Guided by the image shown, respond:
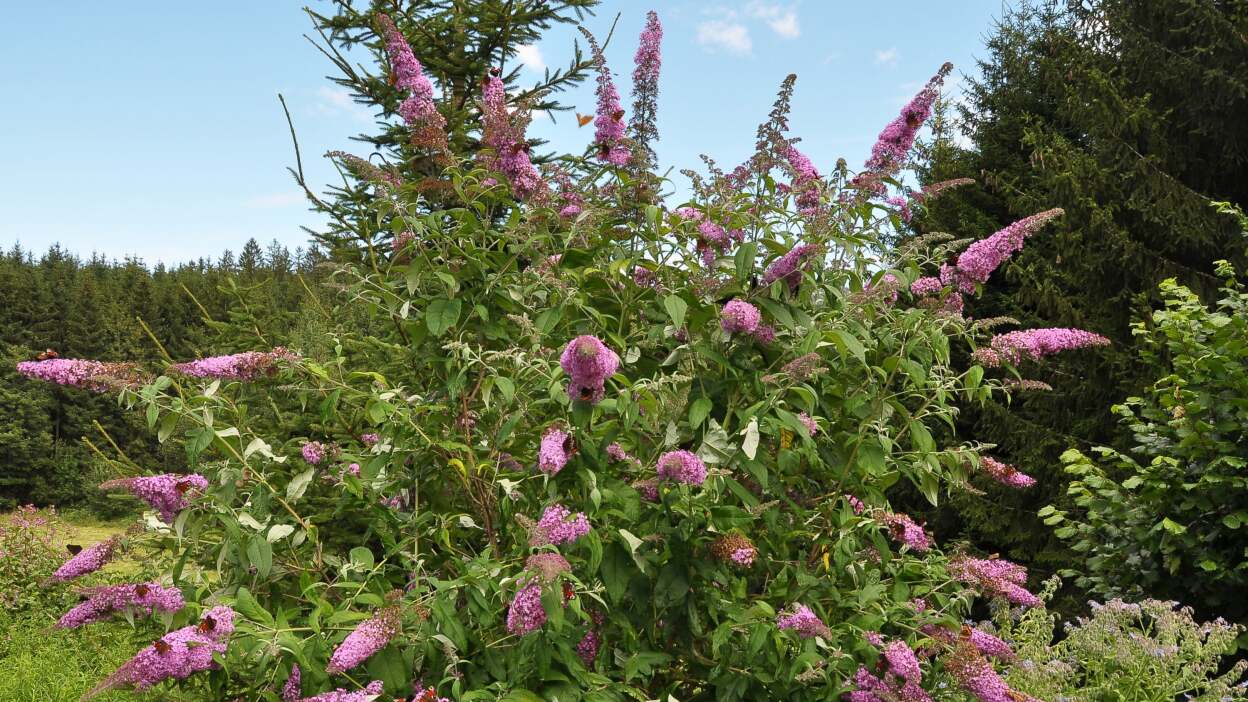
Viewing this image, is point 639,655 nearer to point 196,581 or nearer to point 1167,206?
point 196,581

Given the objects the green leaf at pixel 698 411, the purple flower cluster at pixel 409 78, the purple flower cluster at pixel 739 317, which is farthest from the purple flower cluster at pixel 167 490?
the purple flower cluster at pixel 739 317

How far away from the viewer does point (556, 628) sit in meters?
1.83

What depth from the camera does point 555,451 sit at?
199 centimetres

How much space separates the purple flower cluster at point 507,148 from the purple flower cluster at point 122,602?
5.08 ft

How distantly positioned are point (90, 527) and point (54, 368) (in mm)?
19714

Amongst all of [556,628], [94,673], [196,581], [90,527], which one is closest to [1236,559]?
[556,628]

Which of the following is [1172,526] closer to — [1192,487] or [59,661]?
[1192,487]

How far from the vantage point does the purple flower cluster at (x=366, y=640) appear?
1889mm

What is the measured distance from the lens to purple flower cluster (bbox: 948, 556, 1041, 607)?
2.51 meters

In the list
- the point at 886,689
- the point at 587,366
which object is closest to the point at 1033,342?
the point at 886,689

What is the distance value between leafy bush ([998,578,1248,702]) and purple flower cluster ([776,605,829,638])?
203 centimetres

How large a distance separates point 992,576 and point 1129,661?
178 centimetres

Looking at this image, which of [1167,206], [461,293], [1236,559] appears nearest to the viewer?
[461,293]

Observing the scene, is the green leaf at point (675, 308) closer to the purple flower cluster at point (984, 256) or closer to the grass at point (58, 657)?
the purple flower cluster at point (984, 256)
